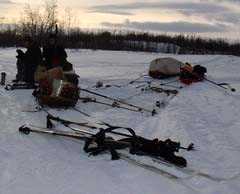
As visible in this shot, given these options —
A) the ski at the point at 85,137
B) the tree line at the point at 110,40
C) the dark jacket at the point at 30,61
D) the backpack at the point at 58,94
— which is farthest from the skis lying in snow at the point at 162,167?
the tree line at the point at 110,40

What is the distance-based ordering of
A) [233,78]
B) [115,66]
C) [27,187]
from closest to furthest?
1. [27,187]
2. [233,78]
3. [115,66]

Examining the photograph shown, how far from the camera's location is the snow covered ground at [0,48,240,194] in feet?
12.9

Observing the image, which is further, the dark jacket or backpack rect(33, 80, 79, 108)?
the dark jacket

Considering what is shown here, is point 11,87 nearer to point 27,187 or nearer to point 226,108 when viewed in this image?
point 226,108

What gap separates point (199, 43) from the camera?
89.0 ft

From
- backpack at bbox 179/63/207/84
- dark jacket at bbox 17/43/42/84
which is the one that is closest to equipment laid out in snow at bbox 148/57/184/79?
backpack at bbox 179/63/207/84

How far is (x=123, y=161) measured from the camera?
4.54 metres

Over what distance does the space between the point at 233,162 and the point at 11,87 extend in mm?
5396

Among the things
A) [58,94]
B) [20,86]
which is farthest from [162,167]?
[20,86]

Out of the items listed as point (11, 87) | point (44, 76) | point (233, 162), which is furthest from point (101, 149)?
point (11, 87)

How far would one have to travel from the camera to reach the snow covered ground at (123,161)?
154 inches

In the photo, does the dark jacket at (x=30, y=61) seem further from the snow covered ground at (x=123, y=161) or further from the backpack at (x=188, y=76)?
the backpack at (x=188, y=76)

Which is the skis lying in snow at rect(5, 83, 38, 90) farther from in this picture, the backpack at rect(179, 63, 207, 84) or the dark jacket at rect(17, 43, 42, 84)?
the backpack at rect(179, 63, 207, 84)

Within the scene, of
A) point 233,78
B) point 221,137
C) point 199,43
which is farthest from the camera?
point 199,43
